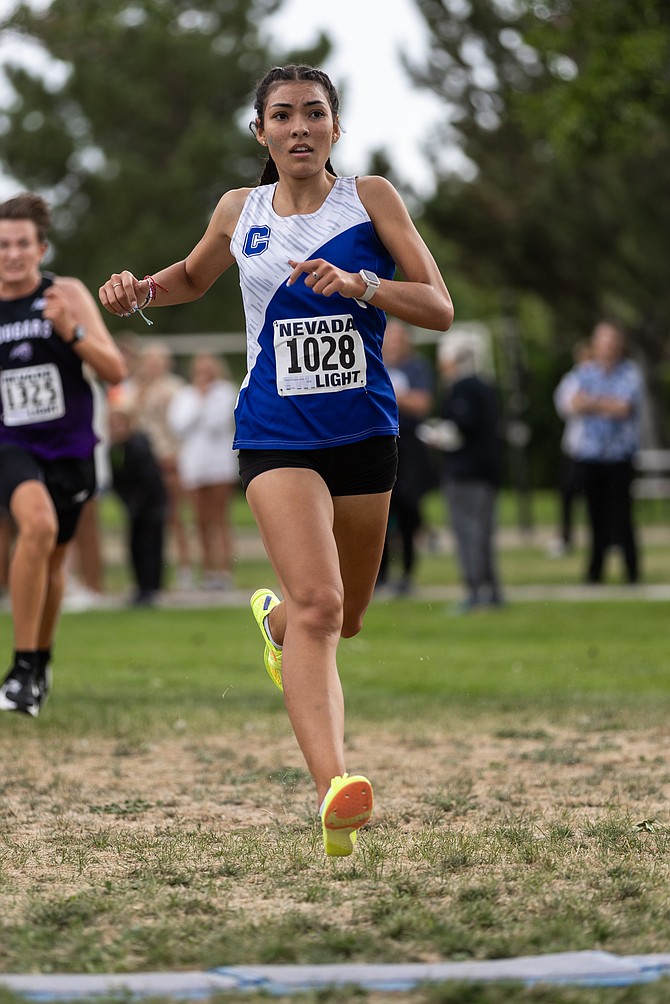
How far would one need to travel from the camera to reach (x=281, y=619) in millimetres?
5609

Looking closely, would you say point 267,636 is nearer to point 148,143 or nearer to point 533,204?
point 533,204

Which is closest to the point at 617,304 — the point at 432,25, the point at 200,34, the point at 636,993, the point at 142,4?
the point at 432,25

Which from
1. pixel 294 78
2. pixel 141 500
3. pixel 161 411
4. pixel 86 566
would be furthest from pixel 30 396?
pixel 161 411

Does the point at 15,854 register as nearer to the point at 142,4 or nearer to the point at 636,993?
the point at 636,993

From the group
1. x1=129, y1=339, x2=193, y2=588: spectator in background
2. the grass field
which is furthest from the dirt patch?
x1=129, y1=339, x2=193, y2=588: spectator in background

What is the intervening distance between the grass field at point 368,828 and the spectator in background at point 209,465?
5348mm

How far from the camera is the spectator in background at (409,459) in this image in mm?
14586

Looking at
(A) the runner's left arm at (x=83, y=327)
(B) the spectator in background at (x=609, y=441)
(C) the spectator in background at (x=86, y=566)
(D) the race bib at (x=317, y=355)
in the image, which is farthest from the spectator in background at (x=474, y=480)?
(D) the race bib at (x=317, y=355)

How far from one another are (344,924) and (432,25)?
30349 mm

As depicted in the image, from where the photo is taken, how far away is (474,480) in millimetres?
13461

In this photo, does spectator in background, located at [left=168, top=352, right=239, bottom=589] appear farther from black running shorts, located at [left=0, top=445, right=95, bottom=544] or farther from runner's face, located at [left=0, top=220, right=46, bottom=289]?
runner's face, located at [left=0, top=220, right=46, bottom=289]

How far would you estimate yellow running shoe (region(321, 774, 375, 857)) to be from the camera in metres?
4.43

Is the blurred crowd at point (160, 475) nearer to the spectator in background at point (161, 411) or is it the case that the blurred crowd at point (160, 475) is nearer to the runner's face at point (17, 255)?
the spectator in background at point (161, 411)

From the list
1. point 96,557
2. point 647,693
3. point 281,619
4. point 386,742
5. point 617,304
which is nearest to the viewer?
point 281,619
